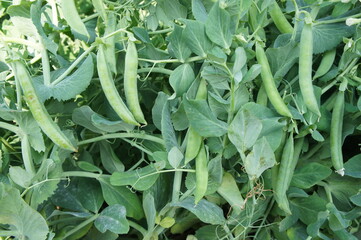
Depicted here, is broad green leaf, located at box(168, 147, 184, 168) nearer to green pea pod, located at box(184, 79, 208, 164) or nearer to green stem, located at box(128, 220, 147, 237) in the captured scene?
green pea pod, located at box(184, 79, 208, 164)

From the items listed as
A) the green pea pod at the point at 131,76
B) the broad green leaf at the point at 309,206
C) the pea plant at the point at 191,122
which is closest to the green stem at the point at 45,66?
the pea plant at the point at 191,122

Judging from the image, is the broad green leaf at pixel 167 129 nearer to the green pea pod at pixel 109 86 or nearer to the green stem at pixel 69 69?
the green pea pod at pixel 109 86

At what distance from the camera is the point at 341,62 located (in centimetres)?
76

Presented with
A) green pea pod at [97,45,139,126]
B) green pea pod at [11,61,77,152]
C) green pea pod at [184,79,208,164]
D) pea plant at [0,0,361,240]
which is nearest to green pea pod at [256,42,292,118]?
pea plant at [0,0,361,240]

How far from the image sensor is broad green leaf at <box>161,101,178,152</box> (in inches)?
28.4

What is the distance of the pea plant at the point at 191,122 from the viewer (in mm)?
700

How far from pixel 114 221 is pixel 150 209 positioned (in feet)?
0.20

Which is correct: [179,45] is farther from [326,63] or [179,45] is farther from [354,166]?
[354,166]

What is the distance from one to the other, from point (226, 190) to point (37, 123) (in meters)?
0.32

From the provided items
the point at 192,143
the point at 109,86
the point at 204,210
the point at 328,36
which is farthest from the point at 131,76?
the point at 328,36

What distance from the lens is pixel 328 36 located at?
77 cm

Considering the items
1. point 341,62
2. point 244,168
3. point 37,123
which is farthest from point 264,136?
point 37,123

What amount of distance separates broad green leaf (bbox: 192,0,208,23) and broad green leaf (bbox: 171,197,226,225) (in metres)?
0.30

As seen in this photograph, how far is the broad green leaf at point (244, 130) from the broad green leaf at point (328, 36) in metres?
0.19
